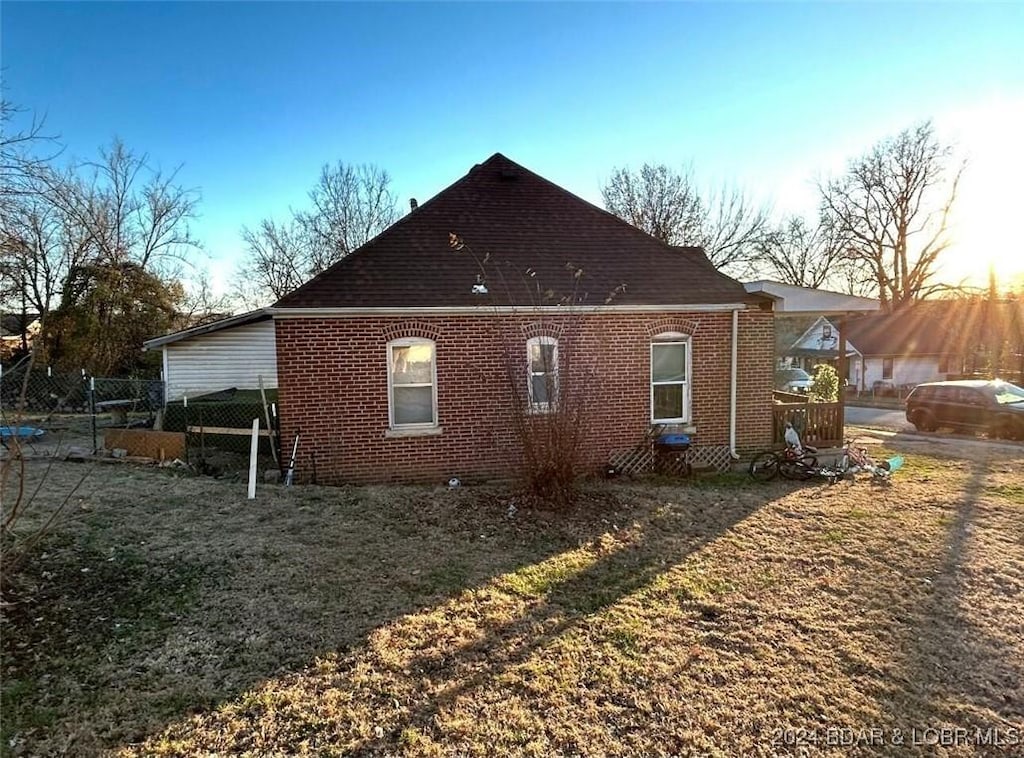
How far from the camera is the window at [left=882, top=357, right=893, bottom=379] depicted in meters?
37.2

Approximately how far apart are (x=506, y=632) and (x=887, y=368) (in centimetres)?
4137

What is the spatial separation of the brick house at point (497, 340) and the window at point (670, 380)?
0.02 metres

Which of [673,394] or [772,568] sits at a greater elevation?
[673,394]

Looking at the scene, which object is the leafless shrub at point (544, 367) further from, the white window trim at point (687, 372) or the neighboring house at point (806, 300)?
the neighboring house at point (806, 300)

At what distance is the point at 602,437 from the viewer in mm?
10367

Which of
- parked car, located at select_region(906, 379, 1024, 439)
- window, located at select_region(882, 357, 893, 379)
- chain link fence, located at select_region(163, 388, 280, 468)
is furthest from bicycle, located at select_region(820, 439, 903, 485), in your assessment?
window, located at select_region(882, 357, 893, 379)

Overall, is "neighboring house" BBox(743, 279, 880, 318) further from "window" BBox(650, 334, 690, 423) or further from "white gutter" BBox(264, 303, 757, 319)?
"window" BBox(650, 334, 690, 423)

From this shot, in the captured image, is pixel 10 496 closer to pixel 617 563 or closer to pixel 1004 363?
pixel 617 563

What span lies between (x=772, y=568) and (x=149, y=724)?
18.4 ft

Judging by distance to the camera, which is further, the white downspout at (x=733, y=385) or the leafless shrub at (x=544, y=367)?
the white downspout at (x=733, y=385)

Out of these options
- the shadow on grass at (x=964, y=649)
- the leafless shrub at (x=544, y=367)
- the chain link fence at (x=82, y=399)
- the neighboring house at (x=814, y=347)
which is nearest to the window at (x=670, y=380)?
the leafless shrub at (x=544, y=367)

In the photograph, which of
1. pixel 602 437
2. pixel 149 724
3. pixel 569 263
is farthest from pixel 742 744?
pixel 569 263

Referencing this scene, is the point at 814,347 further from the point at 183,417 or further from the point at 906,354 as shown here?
the point at 183,417

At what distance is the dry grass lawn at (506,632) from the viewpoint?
342cm
